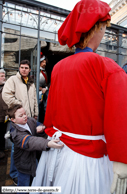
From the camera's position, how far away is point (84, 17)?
953 mm

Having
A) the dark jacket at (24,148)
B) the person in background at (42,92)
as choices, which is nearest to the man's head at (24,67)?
the dark jacket at (24,148)

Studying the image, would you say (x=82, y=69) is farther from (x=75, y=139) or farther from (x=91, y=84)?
(x=75, y=139)

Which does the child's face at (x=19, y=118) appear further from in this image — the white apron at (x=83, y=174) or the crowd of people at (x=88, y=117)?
the white apron at (x=83, y=174)

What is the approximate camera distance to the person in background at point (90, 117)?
82cm

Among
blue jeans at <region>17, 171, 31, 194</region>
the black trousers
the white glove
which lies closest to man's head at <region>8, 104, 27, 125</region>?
blue jeans at <region>17, 171, 31, 194</region>

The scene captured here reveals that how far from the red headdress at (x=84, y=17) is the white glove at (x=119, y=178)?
0.86m

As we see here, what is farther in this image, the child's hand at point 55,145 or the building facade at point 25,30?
the building facade at point 25,30

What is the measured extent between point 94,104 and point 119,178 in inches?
17.7

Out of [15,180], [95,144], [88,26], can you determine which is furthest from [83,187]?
[15,180]

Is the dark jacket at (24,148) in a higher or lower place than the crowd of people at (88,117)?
lower

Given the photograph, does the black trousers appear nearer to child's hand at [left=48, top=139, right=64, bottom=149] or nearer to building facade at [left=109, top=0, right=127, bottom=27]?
child's hand at [left=48, top=139, right=64, bottom=149]

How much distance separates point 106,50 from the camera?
543cm

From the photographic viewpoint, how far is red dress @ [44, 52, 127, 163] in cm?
82

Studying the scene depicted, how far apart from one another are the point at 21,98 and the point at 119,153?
2178 millimetres
